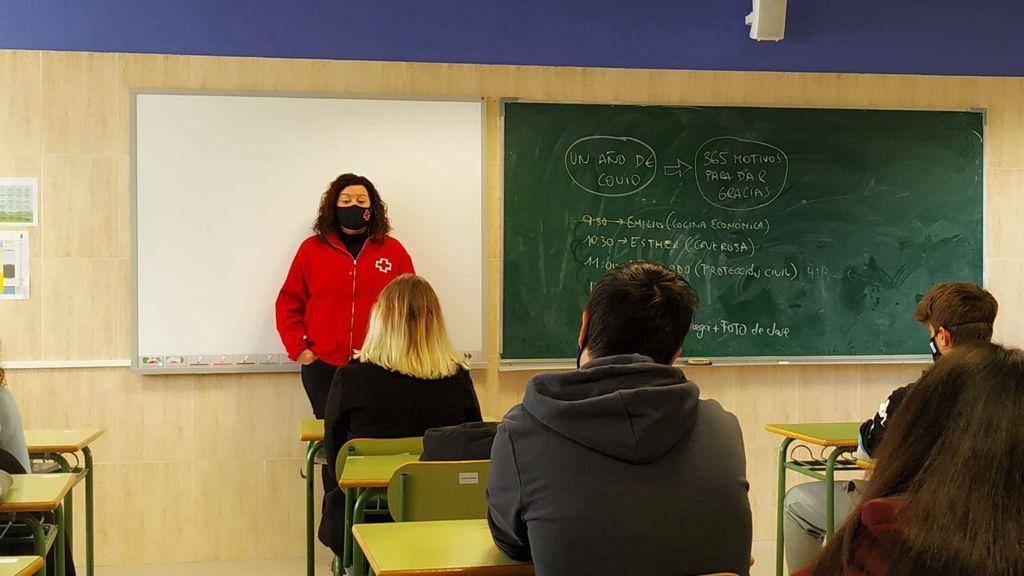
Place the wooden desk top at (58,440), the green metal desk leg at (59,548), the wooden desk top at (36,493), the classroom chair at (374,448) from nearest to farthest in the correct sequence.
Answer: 1. the wooden desk top at (36,493)
2. the green metal desk leg at (59,548)
3. the classroom chair at (374,448)
4. the wooden desk top at (58,440)

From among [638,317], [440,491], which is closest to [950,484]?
[638,317]

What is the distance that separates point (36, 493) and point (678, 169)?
11.3ft

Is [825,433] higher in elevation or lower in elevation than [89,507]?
higher

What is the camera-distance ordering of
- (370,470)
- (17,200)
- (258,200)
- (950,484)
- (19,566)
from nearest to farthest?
(950,484), (19,566), (370,470), (17,200), (258,200)

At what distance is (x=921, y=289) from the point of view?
17.8 feet

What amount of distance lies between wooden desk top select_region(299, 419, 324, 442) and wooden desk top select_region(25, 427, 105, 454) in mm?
814

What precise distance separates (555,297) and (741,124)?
1.30 m

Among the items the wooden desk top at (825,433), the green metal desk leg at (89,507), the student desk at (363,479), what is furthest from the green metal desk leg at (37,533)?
the wooden desk top at (825,433)

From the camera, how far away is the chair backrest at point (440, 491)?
275 cm

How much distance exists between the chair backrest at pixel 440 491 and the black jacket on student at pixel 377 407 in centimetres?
61

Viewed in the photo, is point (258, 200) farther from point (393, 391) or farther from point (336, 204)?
point (393, 391)

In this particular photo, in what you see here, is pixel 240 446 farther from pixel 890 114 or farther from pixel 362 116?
pixel 890 114

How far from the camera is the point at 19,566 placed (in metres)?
2.03

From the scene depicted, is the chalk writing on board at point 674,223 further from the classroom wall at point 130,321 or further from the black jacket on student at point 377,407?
the black jacket on student at point 377,407
